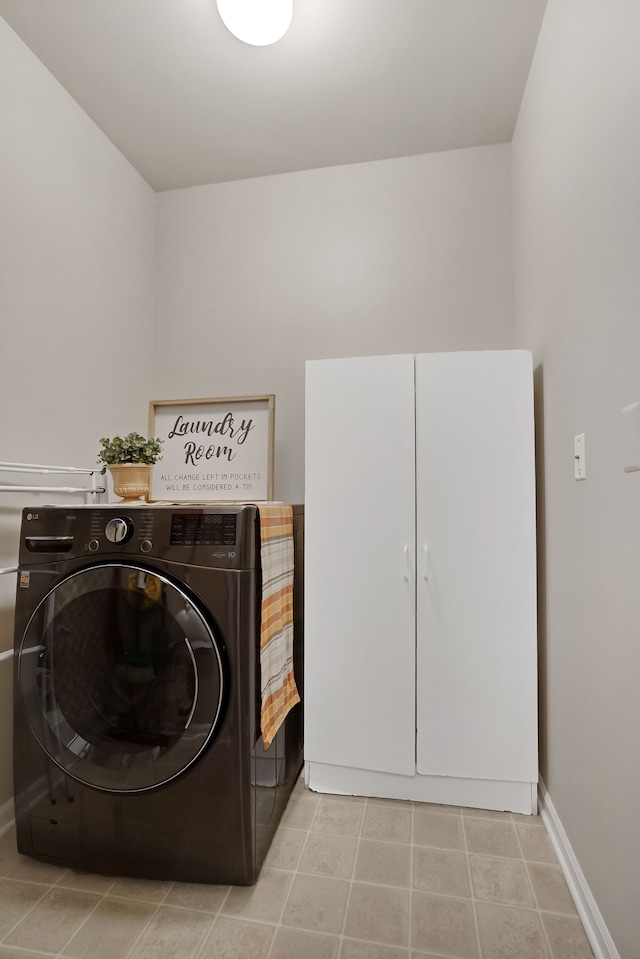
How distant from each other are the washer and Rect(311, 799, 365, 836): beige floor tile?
26cm

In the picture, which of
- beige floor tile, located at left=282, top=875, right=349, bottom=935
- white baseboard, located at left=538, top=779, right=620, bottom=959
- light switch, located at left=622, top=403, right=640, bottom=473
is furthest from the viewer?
beige floor tile, located at left=282, top=875, right=349, bottom=935

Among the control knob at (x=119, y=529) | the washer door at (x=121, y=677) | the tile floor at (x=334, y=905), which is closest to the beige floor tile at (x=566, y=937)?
the tile floor at (x=334, y=905)

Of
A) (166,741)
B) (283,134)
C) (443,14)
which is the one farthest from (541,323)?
(166,741)

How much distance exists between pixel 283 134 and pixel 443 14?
2.52 ft

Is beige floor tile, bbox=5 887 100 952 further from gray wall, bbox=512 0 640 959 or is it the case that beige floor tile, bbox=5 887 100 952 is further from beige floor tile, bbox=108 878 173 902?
gray wall, bbox=512 0 640 959

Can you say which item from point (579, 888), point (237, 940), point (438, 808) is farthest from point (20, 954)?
point (579, 888)

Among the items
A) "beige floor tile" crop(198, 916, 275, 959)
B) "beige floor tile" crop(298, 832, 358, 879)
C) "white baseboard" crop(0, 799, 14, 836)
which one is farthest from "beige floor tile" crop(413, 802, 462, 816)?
"white baseboard" crop(0, 799, 14, 836)

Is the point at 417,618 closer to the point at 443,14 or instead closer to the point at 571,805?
the point at 571,805

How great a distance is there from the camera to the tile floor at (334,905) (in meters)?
1.20

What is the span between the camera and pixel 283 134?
86.6 inches

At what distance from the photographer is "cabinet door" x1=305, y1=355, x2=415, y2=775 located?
1.79m

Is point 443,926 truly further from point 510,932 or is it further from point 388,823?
point 388,823

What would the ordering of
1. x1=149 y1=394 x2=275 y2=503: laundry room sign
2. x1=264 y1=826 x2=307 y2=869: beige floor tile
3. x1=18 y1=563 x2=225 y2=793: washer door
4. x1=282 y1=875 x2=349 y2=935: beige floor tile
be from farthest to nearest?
x1=149 y1=394 x2=275 y2=503: laundry room sign → x1=264 y1=826 x2=307 y2=869: beige floor tile → x1=18 y1=563 x2=225 y2=793: washer door → x1=282 y1=875 x2=349 y2=935: beige floor tile

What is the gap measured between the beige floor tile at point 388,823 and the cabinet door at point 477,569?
0.16m
